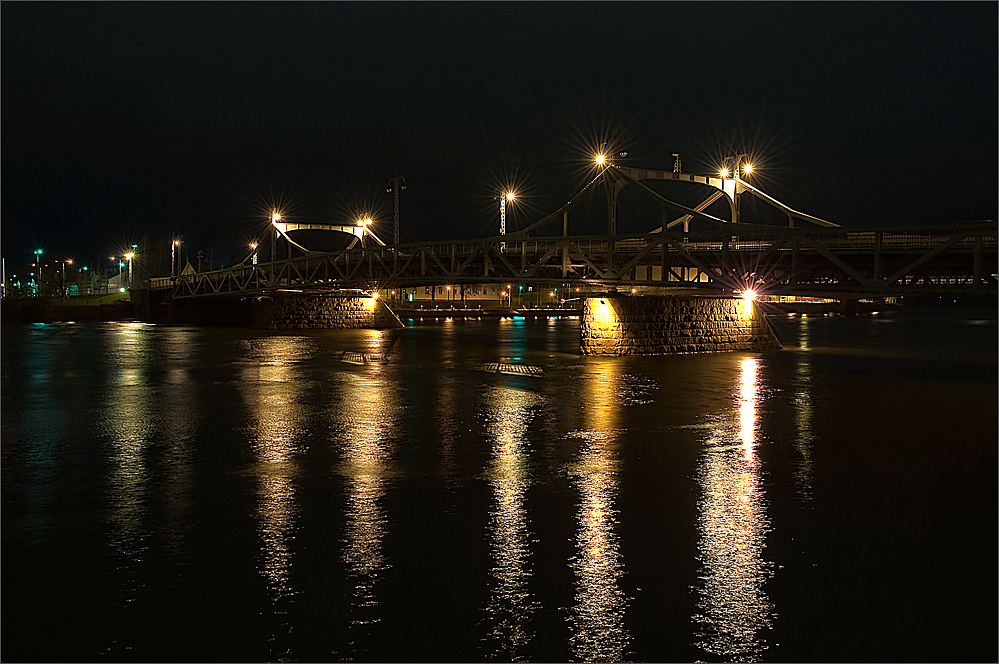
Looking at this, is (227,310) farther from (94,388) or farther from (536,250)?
(94,388)

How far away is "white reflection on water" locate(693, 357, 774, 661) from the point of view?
7.95 m

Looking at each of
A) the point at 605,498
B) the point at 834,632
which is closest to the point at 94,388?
the point at 605,498

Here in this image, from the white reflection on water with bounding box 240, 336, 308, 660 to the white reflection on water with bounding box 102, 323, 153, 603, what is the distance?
1.33m

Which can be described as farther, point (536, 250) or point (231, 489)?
point (536, 250)

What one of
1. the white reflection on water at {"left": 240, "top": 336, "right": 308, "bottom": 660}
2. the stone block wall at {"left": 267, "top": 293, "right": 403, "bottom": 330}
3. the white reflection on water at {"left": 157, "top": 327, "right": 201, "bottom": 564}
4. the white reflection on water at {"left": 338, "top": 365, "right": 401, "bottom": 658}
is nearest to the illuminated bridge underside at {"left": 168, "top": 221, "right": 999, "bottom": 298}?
the white reflection on water at {"left": 240, "top": 336, "right": 308, "bottom": 660}

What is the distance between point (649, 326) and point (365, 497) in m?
31.8

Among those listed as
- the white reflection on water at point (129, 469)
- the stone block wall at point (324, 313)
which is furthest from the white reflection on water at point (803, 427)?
the stone block wall at point (324, 313)

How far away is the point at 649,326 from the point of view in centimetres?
4353

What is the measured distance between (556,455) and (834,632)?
346 inches

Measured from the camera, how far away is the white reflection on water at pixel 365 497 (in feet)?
27.7

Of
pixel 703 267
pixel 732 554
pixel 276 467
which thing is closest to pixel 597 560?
pixel 732 554

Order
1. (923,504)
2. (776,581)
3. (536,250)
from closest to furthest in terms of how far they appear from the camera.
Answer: (776,581) → (923,504) → (536,250)

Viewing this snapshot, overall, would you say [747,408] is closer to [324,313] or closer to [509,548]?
[509,548]

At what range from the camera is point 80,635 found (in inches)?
312
